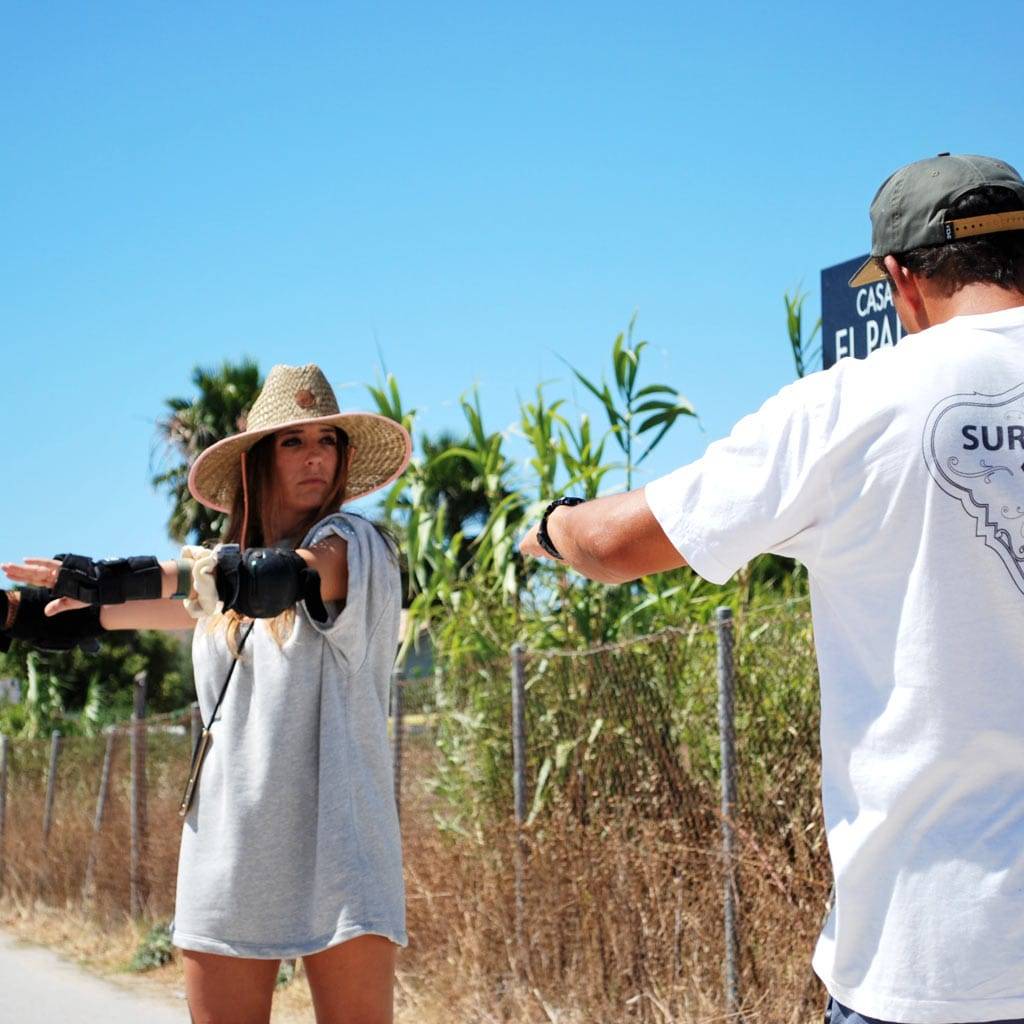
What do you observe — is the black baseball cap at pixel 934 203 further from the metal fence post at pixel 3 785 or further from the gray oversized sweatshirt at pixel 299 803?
the metal fence post at pixel 3 785

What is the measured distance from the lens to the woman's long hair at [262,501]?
324 centimetres

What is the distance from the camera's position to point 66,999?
23.8ft

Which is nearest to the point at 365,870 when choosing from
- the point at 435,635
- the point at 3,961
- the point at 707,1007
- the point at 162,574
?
the point at 162,574

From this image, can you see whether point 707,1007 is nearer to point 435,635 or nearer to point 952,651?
point 435,635

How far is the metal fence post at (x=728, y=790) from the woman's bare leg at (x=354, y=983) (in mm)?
2036

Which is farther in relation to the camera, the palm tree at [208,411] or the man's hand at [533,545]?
the palm tree at [208,411]

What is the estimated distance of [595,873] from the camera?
17.0 feet

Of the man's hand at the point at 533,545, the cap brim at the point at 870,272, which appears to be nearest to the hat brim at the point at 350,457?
the man's hand at the point at 533,545

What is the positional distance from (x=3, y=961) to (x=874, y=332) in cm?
674

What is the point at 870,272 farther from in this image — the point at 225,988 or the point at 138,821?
the point at 138,821

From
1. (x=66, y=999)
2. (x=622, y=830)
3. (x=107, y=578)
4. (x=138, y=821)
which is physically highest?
(x=107, y=578)

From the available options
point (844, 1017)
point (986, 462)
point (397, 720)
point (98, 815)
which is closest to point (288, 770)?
point (844, 1017)

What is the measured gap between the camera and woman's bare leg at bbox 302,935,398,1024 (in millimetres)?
2805

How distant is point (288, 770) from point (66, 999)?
17.0 feet
